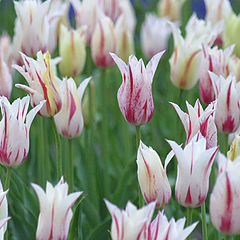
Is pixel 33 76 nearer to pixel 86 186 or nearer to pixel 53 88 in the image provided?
pixel 53 88

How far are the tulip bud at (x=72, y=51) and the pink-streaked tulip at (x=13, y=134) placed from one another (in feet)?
2.42

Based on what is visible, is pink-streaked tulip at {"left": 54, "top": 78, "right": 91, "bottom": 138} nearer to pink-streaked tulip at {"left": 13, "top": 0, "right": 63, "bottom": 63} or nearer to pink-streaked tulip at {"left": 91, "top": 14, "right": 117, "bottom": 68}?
pink-streaked tulip at {"left": 13, "top": 0, "right": 63, "bottom": 63}

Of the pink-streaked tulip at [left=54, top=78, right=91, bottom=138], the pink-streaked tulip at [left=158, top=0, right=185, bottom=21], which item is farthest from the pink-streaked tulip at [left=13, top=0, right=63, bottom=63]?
the pink-streaked tulip at [left=158, top=0, right=185, bottom=21]

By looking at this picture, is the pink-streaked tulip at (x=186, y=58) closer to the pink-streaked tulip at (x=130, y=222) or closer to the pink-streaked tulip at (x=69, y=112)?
the pink-streaked tulip at (x=69, y=112)

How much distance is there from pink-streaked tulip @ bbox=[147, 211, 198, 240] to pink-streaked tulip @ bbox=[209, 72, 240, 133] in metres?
0.38

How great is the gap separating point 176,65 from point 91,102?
1.77ft

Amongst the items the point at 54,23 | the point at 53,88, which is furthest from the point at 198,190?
the point at 54,23

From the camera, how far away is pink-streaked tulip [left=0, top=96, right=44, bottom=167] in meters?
1.27

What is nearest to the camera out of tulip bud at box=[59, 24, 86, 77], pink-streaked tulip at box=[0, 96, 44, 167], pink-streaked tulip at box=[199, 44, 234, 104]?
pink-streaked tulip at box=[0, 96, 44, 167]

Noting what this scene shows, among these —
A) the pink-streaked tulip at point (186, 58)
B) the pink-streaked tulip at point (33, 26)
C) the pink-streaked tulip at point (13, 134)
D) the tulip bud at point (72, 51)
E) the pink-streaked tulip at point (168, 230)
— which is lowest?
the pink-streaked tulip at point (168, 230)

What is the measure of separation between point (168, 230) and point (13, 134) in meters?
0.42

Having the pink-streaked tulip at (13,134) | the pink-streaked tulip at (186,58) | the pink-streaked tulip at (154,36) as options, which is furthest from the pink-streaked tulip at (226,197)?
the pink-streaked tulip at (154,36)

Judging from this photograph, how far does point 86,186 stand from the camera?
86.3 inches

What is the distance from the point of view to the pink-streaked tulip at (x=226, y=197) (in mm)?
1018
